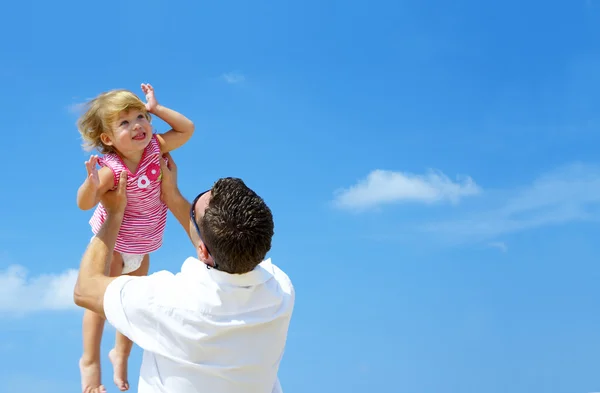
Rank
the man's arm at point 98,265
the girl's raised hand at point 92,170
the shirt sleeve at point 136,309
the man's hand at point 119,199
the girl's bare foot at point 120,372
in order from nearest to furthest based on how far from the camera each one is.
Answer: the shirt sleeve at point 136,309
the man's arm at point 98,265
the girl's raised hand at point 92,170
the man's hand at point 119,199
the girl's bare foot at point 120,372

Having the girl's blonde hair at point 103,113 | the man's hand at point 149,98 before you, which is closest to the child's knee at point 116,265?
the girl's blonde hair at point 103,113

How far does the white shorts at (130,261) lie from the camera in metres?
5.13

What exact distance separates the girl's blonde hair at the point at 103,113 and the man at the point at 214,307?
156cm

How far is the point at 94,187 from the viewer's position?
4547mm

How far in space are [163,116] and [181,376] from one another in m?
2.28

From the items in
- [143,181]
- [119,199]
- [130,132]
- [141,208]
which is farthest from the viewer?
[141,208]

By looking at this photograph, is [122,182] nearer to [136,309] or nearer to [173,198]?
[173,198]

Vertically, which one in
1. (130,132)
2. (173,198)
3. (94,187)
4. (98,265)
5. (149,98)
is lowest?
(98,265)

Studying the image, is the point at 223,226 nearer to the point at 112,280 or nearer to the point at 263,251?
the point at 263,251

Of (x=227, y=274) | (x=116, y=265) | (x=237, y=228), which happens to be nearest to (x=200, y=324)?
(x=227, y=274)

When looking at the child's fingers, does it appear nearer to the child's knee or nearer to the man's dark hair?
the child's knee

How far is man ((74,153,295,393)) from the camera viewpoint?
3.31 meters

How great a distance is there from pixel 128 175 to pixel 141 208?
300 millimetres

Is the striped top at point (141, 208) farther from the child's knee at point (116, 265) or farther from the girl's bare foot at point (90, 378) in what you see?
the girl's bare foot at point (90, 378)
